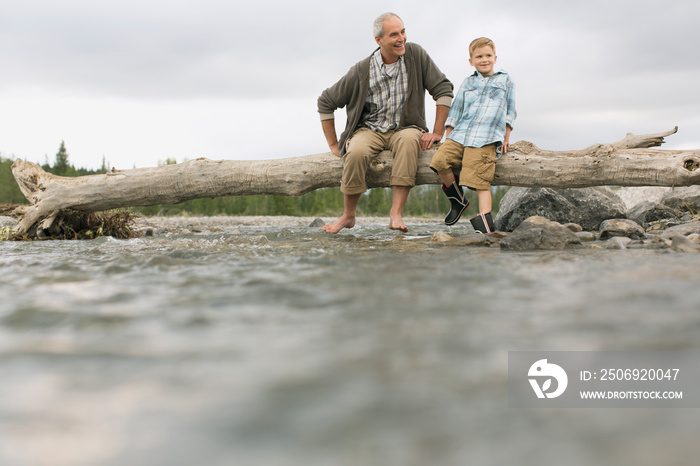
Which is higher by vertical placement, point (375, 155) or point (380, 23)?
point (380, 23)

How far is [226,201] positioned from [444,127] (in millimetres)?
32181

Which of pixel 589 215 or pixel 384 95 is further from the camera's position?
pixel 589 215

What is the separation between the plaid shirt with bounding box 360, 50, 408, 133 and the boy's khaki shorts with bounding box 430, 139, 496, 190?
0.80 metres

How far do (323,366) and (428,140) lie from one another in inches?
184

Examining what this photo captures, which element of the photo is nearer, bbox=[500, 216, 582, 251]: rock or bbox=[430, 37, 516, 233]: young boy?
bbox=[500, 216, 582, 251]: rock

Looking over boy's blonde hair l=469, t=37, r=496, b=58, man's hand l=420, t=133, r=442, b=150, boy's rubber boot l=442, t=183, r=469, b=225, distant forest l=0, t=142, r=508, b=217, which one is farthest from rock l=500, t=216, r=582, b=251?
distant forest l=0, t=142, r=508, b=217

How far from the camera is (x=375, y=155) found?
5.57m

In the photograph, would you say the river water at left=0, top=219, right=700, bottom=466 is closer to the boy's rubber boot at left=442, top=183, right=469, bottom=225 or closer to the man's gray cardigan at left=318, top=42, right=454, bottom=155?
the boy's rubber boot at left=442, top=183, right=469, bottom=225

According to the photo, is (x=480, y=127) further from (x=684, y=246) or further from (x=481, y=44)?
(x=684, y=246)

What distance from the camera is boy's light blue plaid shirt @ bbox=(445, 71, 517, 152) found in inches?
196

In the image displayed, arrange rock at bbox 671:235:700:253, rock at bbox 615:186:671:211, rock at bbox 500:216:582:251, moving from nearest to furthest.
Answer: rock at bbox 671:235:700:253, rock at bbox 500:216:582:251, rock at bbox 615:186:671:211

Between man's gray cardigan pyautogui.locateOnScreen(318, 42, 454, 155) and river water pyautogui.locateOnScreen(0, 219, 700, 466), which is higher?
man's gray cardigan pyautogui.locateOnScreen(318, 42, 454, 155)
